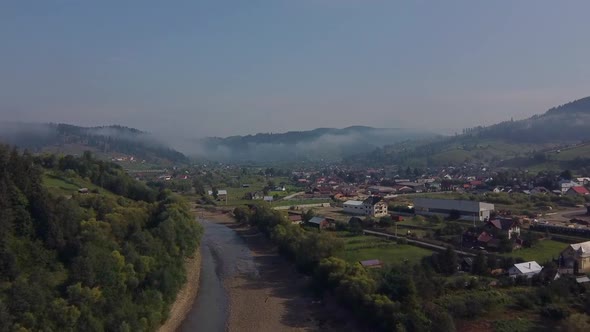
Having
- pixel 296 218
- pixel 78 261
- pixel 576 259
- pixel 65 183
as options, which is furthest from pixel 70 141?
pixel 576 259

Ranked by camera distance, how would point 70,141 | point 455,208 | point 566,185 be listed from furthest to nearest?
point 70,141, point 566,185, point 455,208

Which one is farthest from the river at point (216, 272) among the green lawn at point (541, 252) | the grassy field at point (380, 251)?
the green lawn at point (541, 252)

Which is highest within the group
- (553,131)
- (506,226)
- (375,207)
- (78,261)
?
(553,131)

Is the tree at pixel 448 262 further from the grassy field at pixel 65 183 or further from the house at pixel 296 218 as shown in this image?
the grassy field at pixel 65 183

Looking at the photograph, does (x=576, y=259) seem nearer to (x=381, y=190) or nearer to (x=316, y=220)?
(x=316, y=220)

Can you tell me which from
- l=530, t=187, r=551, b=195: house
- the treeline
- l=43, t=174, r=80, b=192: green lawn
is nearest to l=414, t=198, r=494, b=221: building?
the treeline

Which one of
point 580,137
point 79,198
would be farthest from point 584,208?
point 580,137

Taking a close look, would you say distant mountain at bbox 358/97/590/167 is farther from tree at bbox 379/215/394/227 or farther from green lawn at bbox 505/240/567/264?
green lawn at bbox 505/240/567/264
